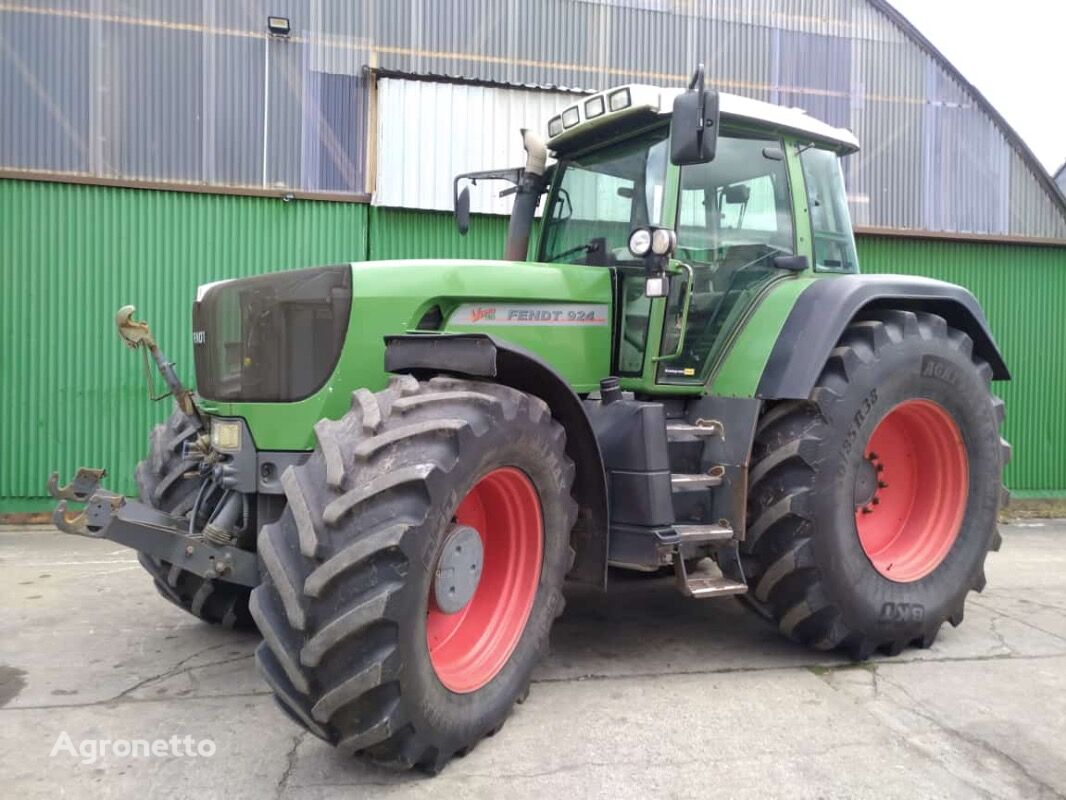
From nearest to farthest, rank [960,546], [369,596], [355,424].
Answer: [369,596] → [355,424] → [960,546]

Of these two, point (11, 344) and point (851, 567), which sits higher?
point (11, 344)

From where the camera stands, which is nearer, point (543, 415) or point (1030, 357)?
point (543, 415)

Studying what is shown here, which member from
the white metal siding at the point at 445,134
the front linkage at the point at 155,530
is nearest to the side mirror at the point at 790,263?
the front linkage at the point at 155,530

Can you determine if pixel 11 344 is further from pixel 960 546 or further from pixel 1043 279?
pixel 1043 279

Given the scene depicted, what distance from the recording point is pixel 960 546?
4422 millimetres

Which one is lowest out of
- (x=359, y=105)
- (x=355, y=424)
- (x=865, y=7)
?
(x=355, y=424)

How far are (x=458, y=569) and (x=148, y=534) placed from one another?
1223 mm

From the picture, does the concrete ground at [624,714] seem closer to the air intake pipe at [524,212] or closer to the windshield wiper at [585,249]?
the windshield wiper at [585,249]

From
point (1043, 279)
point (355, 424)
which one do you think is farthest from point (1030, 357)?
point (355, 424)

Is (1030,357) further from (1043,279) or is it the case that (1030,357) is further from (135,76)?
(135,76)

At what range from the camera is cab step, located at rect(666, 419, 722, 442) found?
392 centimetres

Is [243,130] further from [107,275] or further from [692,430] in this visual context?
[692,430]

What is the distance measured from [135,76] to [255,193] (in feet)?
4.97

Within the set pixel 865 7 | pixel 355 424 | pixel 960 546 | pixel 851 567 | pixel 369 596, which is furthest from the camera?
pixel 865 7
